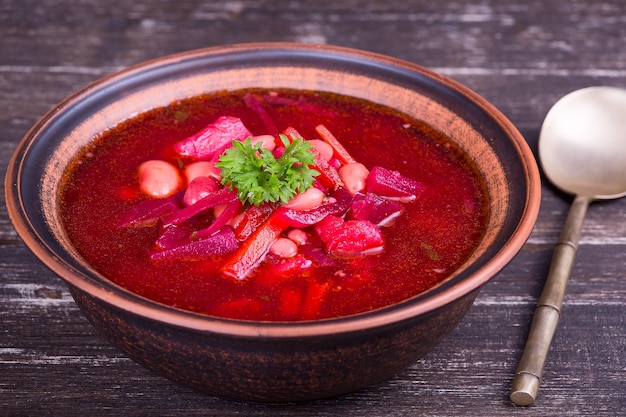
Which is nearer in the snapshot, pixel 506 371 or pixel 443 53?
pixel 506 371

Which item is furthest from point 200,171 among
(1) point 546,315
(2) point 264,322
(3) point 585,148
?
(3) point 585,148

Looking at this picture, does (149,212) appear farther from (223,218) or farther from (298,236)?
(298,236)

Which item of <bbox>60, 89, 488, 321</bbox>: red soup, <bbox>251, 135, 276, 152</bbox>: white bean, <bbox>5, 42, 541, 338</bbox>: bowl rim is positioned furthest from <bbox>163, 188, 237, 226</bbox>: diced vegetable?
<bbox>5, 42, 541, 338</bbox>: bowl rim

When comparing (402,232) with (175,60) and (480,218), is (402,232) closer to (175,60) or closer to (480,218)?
(480,218)

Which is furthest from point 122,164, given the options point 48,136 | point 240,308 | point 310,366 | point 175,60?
point 310,366

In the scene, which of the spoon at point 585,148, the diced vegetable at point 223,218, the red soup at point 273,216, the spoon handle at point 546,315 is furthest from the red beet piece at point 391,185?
the spoon at point 585,148

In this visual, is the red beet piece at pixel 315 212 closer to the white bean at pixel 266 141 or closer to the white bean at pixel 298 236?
the white bean at pixel 298 236

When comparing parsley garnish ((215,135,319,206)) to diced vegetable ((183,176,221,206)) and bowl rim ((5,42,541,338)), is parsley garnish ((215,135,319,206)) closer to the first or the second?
diced vegetable ((183,176,221,206))
